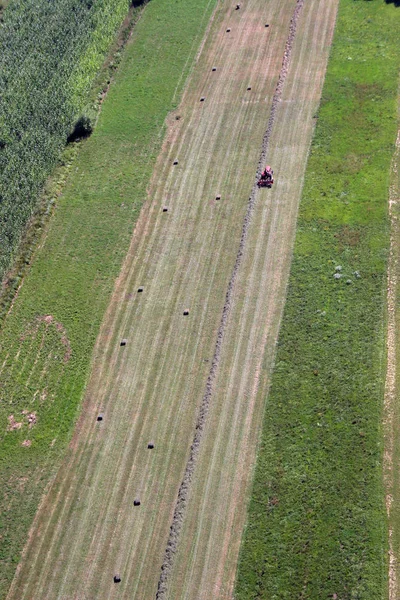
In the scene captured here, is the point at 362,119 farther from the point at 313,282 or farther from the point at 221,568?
the point at 221,568

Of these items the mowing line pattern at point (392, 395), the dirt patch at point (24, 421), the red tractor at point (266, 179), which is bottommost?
the mowing line pattern at point (392, 395)

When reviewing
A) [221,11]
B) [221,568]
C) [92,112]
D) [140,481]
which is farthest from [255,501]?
[221,11]

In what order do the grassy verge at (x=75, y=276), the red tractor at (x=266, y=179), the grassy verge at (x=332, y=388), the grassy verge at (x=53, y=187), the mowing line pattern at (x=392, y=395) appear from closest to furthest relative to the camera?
the mowing line pattern at (x=392, y=395) < the grassy verge at (x=332, y=388) < the grassy verge at (x=75, y=276) < the grassy verge at (x=53, y=187) < the red tractor at (x=266, y=179)

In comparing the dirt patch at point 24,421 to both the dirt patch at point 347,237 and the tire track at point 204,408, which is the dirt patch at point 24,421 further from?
the dirt patch at point 347,237

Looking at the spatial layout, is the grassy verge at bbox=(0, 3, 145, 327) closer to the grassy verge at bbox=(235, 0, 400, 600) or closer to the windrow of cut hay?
the windrow of cut hay

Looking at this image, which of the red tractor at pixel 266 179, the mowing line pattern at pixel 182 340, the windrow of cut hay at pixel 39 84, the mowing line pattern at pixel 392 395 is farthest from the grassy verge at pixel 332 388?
the windrow of cut hay at pixel 39 84

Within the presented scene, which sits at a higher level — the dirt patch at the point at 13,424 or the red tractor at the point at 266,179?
the red tractor at the point at 266,179

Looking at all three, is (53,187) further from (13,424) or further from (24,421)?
(13,424)
